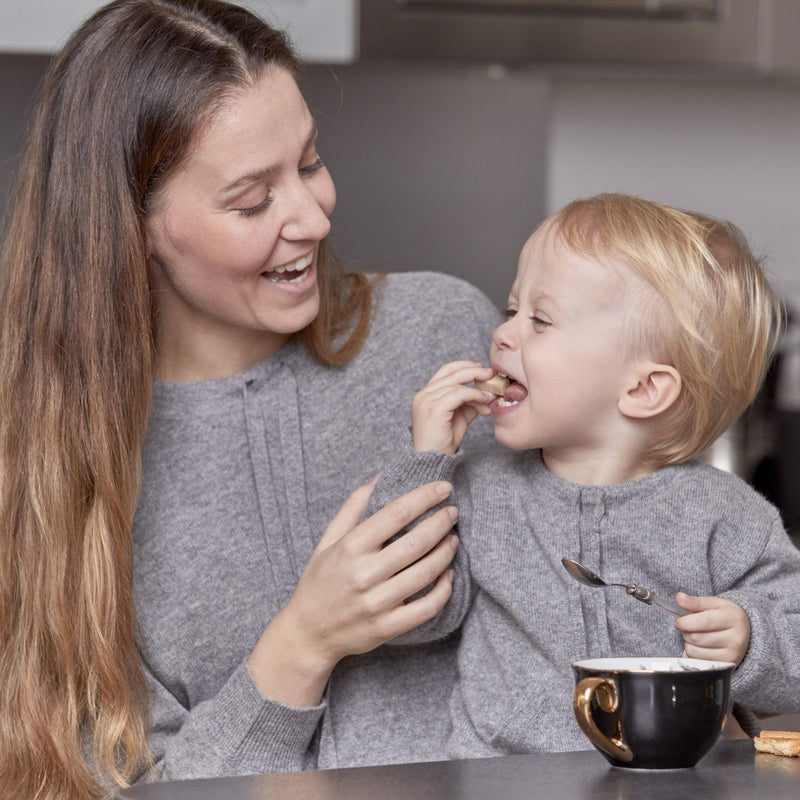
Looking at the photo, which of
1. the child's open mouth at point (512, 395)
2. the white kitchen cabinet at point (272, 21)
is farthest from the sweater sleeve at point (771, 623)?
the white kitchen cabinet at point (272, 21)

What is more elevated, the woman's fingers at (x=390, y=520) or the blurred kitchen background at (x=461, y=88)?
the blurred kitchen background at (x=461, y=88)

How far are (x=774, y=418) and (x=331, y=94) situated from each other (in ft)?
4.00

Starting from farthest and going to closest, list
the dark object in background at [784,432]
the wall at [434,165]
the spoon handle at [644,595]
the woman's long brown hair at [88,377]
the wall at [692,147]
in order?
the wall at [692,147] → the dark object in background at [784,432] → the wall at [434,165] → the woman's long brown hair at [88,377] → the spoon handle at [644,595]

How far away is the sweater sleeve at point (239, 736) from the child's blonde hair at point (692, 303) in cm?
45

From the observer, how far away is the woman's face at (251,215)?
1329mm

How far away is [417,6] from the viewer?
2.48 m

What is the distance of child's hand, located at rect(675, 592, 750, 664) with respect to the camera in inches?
41.2

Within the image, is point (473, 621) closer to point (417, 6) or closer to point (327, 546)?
point (327, 546)

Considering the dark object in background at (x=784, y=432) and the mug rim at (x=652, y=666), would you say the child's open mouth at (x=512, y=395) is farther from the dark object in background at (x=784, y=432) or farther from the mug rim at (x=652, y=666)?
the dark object in background at (x=784, y=432)

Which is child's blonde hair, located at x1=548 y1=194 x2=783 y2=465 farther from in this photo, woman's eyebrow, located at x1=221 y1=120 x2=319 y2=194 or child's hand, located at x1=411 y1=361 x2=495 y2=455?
woman's eyebrow, located at x1=221 y1=120 x2=319 y2=194

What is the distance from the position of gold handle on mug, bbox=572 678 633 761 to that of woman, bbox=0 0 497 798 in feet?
1.22

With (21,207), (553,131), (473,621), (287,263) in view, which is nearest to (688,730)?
(473,621)

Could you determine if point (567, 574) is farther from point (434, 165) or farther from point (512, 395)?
point (434, 165)

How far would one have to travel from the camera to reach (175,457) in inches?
57.1
